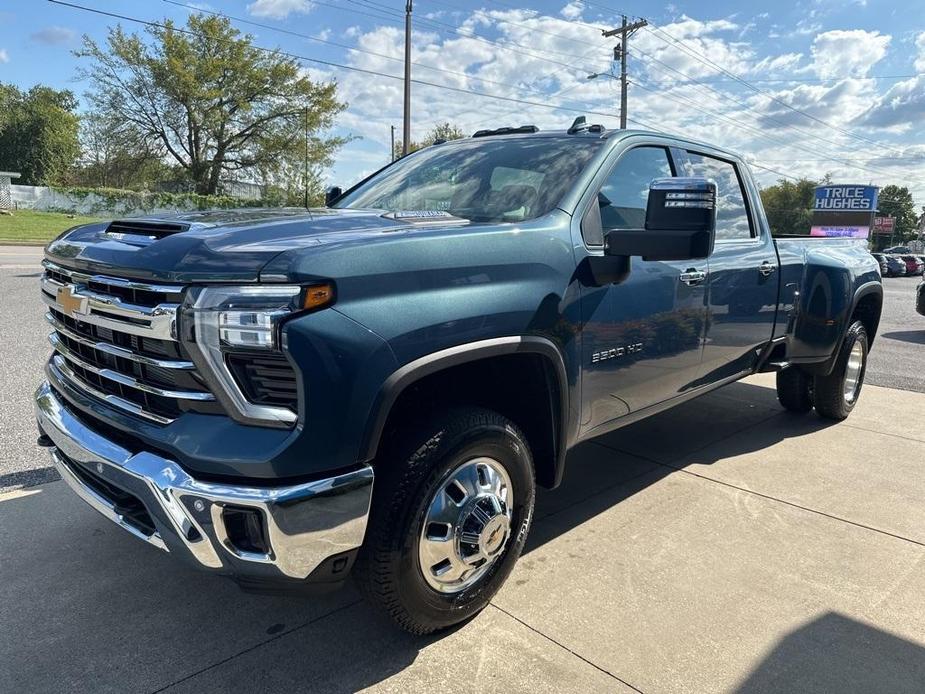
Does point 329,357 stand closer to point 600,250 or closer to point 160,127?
point 600,250

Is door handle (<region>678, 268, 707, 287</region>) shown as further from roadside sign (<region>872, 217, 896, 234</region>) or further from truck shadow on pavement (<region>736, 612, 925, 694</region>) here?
roadside sign (<region>872, 217, 896, 234</region>)

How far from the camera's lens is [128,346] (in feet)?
7.20

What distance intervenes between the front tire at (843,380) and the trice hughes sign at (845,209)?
174 feet

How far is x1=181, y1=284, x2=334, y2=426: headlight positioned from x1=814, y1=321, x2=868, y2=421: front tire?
4.64 m

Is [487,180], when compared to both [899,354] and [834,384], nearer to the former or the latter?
[834,384]

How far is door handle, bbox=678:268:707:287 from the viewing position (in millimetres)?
3334

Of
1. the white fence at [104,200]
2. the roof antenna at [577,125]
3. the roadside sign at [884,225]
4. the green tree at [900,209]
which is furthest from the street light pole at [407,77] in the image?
the green tree at [900,209]

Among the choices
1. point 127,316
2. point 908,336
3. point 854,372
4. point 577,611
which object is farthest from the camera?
point 908,336

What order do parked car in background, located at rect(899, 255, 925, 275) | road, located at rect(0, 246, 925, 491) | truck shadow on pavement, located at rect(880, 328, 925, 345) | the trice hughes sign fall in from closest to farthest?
road, located at rect(0, 246, 925, 491)
truck shadow on pavement, located at rect(880, 328, 925, 345)
parked car in background, located at rect(899, 255, 925, 275)
the trice hughes sign

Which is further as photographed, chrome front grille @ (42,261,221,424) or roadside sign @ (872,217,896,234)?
roadside sign @ (872,217,896,234)

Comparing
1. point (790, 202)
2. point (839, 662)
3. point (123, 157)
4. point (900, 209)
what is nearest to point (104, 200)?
point (123, 157)

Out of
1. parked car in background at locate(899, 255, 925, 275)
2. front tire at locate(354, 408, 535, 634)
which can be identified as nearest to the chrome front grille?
front tire at locate(354, 408, 535, 634)

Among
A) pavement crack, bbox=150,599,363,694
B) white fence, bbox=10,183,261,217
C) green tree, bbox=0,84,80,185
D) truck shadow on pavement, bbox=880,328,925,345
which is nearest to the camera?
pavement crack, bbox=150,599,363,694

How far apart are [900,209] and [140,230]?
120031mm
